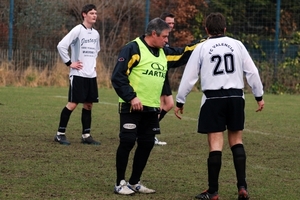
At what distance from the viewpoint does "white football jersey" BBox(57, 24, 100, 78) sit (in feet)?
35.6

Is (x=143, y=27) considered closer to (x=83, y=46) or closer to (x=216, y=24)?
(x=83, y=46)

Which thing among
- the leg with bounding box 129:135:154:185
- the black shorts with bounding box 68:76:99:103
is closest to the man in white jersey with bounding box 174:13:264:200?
the leg with bounding box 129:135:154:185

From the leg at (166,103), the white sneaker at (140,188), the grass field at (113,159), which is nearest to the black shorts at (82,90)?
the grass field at (113,159)

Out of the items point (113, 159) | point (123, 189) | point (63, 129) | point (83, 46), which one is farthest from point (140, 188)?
→ point (83, 46)

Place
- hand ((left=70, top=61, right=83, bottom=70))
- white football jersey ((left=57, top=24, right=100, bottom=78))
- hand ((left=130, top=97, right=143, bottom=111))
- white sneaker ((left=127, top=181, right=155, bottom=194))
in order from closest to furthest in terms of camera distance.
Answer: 1. hand ((left=130, top=97, right=143, bottom=111))
2. white sneaker ((left=127, top=181, right=155, bottom=194))
3. hand ((left=70, top=61, right=83, bottom=70))
4. white football jersey ((left=57, top=24, right=100, bottom=78))

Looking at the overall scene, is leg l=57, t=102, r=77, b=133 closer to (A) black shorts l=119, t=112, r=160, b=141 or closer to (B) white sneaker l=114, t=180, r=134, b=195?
(A) black shorts l=119, t=112, r=160, b=141

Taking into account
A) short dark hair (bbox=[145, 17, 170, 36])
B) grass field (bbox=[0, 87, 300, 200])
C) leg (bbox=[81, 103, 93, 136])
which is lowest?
grass field (bbox=[0, 87, 300, 200])

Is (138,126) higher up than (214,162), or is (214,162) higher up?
(138,126)

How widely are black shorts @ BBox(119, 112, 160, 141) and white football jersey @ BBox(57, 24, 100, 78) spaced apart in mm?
3703

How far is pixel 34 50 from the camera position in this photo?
76.0 feet

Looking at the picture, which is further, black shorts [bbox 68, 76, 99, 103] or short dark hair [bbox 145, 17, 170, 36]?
black shorts [bbox 68, 76, 99, 103]

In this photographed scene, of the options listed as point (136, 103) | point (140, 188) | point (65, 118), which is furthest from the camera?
point (65, 118)

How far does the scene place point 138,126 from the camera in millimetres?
7312

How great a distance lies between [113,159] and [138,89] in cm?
230
